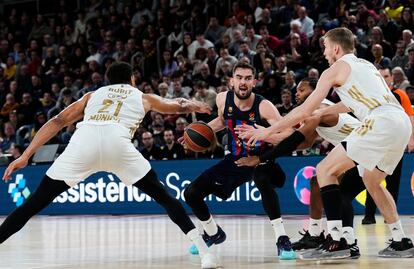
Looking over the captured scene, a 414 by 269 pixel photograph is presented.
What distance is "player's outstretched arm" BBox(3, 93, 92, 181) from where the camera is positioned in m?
7.87

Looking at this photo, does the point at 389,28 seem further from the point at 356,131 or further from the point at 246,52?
the point at 356,131

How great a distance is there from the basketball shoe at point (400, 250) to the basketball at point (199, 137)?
2.09m

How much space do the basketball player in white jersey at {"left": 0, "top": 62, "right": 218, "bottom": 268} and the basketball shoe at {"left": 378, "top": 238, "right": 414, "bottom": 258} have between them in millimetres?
1706

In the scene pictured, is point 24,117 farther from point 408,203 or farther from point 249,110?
point 249,110

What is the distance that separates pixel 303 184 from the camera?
14.8 m

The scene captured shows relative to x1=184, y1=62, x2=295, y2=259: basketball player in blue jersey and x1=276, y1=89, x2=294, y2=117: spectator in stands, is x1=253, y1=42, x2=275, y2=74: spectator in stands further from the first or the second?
x1=184, y1=62, x2=295, y2=259: basketball player in blue jersey

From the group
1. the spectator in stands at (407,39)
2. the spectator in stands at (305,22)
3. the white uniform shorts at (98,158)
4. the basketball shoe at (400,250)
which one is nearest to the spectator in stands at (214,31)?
the spectator in stands at (305,22)

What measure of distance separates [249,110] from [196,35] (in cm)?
1239

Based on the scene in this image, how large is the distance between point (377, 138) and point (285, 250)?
1.40m

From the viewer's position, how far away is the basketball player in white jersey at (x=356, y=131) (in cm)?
778

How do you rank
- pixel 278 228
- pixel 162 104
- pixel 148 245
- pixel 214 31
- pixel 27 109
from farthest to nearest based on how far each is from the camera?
pixel 27 109, pixel 214 31, pixel 148 245, pixel 278 228, pixel 162 104

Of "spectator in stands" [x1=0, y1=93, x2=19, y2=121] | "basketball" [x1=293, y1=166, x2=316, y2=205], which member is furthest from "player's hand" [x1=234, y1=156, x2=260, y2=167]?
"spectator in stands" [x1=0, y1=93, x2=19, y2=121]

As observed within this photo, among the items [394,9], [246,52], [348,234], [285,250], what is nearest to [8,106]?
[246,52]

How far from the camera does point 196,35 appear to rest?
21.1m
